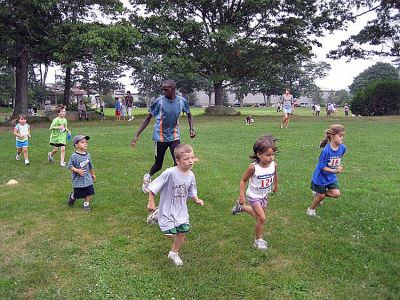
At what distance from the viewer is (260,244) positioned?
5.23 metres

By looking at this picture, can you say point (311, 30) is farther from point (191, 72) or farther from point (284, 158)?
point (284, 158)

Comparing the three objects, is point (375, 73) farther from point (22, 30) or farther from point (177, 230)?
point (177, 230)

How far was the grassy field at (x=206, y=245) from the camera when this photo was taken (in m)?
4.30

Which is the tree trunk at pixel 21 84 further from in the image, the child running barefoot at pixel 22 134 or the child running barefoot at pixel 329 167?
the child running barefoot at pixel 329 167

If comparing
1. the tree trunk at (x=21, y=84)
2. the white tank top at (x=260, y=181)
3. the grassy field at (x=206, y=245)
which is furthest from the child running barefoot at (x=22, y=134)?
the tree trunk at (x=21, y=84)

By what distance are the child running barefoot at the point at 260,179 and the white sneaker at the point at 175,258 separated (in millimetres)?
992

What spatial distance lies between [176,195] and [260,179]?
1059mm

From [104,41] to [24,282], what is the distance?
833 inches

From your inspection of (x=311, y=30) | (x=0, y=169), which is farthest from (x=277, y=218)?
(x=311, y=30)

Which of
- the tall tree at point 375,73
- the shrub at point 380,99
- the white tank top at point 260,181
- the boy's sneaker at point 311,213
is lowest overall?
the boy's sneaker at point 311,213

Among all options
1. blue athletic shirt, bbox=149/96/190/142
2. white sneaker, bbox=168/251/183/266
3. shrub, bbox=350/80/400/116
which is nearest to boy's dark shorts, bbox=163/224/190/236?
white sneaker, bbox=168/251/183/266

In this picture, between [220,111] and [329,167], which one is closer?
[329,167]

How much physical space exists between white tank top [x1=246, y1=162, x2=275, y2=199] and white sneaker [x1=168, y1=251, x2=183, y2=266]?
1.14 meters

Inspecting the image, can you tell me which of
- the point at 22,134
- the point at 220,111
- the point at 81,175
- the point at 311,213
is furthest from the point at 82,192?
the point at 220,111
